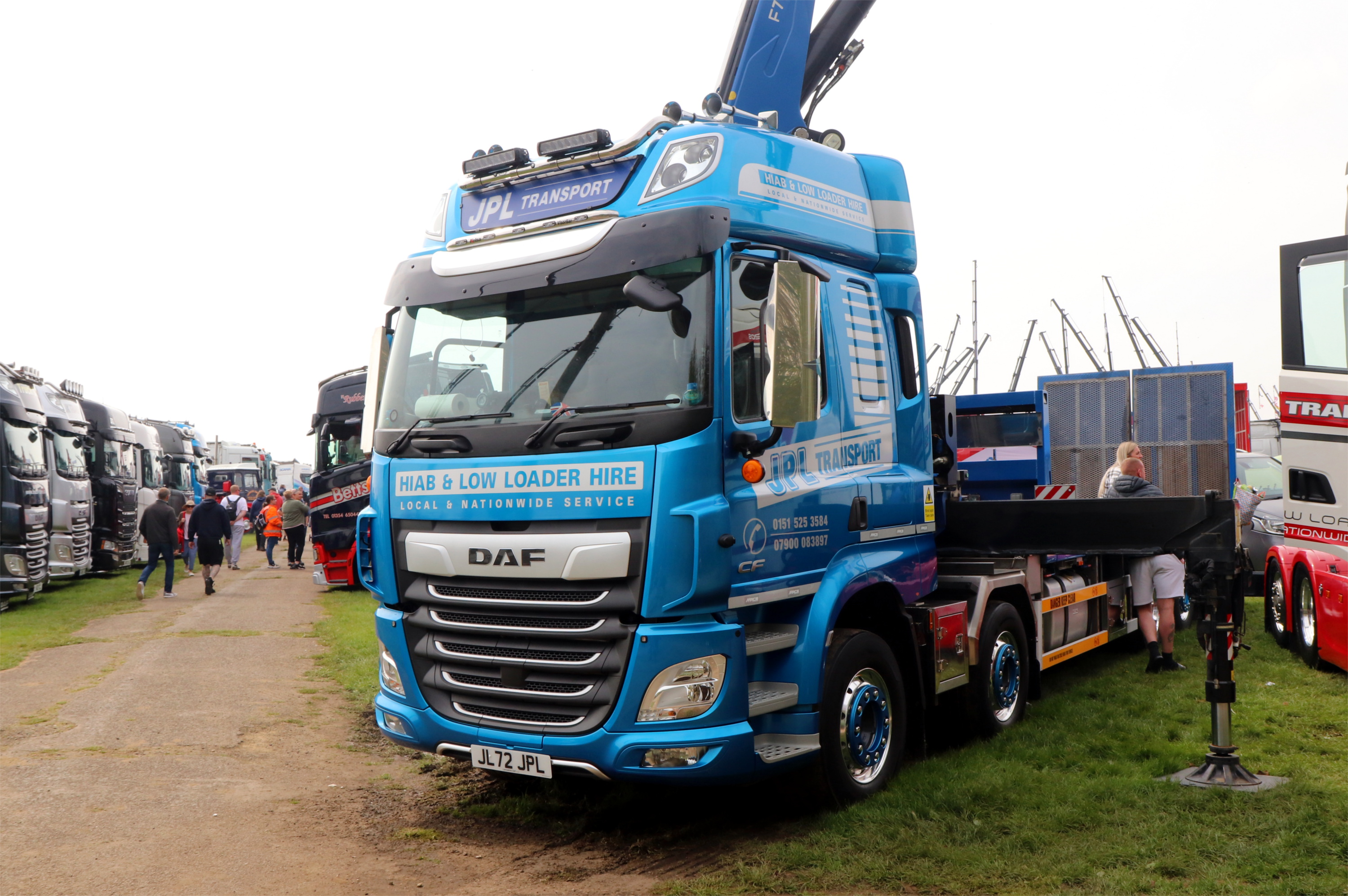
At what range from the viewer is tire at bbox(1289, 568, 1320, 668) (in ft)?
27.8

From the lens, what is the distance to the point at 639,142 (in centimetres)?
529

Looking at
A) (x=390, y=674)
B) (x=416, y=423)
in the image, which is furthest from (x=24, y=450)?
(x=416, y=423)

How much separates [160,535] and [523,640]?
48.2 feet

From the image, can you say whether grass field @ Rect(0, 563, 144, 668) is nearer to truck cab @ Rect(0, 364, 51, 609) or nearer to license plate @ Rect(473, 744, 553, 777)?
truck cab @ Rect(0, 364, 51, 609)

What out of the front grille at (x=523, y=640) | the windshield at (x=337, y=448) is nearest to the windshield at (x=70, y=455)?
the windshield at (x=337, y=448)

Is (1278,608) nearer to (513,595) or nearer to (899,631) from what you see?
(899,631)

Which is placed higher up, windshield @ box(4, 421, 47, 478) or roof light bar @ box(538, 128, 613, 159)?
roof light bar @ box(538, 128, 613, 159)

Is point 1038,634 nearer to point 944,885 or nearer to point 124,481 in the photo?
point 944,885

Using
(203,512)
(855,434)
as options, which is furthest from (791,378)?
(203,512)

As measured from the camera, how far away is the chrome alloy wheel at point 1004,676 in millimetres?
6770

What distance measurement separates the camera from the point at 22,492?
640 inches

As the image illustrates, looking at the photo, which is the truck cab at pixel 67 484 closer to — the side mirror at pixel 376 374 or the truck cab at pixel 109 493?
the truck cab at pixel 109 493

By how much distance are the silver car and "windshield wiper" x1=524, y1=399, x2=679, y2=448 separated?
28.8 ft

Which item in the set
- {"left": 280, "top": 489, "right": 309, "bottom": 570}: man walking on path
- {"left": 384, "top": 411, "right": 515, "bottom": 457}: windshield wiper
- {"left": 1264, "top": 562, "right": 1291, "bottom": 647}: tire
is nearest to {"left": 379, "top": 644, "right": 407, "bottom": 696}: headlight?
{"left": 384, "top": 411, "right": 515, "bottom": 457}: windshield wiper
